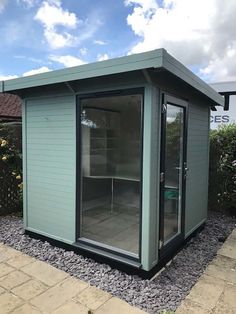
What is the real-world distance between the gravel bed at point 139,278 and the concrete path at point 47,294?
0.35 ft

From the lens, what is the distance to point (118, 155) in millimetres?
3773

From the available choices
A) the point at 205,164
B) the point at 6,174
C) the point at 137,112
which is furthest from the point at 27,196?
the point at 205,164

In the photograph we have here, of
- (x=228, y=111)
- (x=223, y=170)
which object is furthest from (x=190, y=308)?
(x=228, y=111)

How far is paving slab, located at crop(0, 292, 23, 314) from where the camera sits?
7.09 ft

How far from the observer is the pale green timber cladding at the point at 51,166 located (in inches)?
126

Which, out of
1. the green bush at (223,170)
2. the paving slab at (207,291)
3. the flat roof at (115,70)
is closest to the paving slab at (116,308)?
the paving slab at (207,291)

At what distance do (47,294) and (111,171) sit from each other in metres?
1.98

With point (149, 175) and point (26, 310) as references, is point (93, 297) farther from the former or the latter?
point (149, 175)

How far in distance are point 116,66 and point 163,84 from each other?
21.9 inches

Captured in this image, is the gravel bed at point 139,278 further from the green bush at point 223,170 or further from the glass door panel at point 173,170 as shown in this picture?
the green bush at point 223,170

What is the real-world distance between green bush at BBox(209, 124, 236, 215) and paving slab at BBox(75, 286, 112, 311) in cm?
344

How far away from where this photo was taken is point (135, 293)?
2.39 m

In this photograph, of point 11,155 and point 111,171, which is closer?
point 111,171

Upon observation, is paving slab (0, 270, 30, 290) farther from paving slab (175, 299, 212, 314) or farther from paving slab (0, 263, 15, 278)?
paving slab (175, 299, 212, 314)
